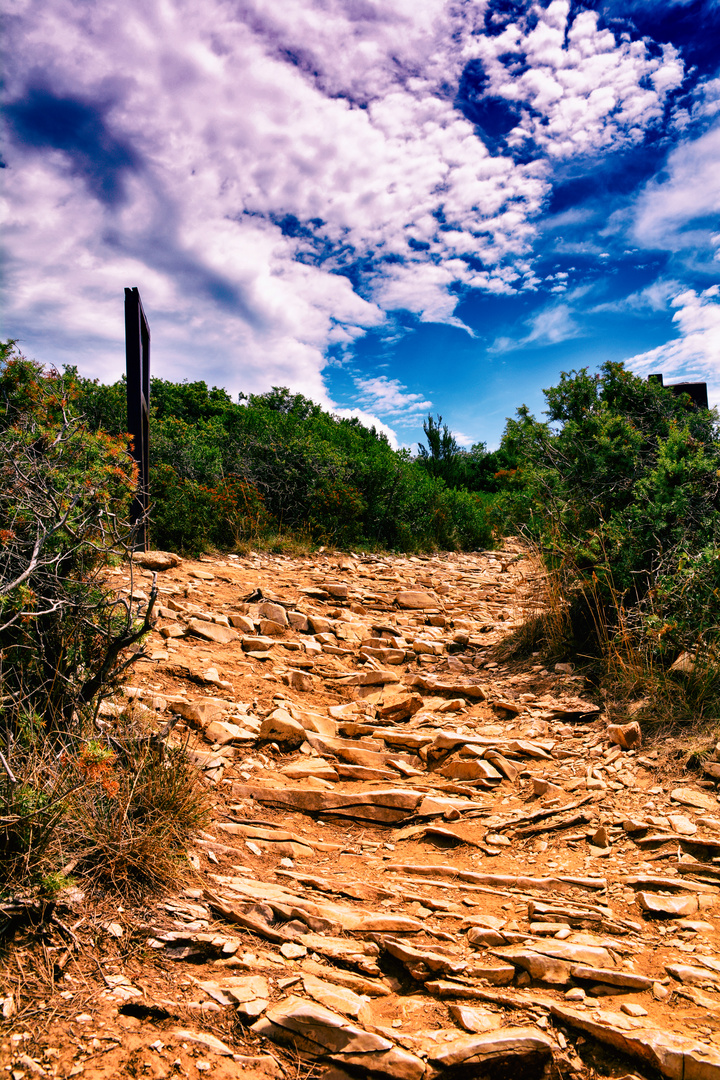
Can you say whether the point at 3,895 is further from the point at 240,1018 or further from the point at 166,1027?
the point at 240,1018

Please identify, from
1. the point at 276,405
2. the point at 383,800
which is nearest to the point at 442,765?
the point at 383,800

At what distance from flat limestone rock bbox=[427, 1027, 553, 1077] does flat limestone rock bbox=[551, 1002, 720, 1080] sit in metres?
0.15

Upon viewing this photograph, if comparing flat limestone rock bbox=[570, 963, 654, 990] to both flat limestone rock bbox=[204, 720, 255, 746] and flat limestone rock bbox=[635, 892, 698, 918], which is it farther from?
flat limestone rock bbox=[204, 720, 255, 746]

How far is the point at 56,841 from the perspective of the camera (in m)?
2.13

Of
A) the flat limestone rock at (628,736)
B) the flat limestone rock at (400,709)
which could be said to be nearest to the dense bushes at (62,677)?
the flat limestone rock at (400,709)

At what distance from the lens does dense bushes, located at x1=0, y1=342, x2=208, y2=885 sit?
2180mm

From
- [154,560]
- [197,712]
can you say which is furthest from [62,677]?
[154,560]

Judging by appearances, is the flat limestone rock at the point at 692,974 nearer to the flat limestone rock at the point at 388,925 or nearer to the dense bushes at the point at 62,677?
the flat limestone rock at the point at 388,925

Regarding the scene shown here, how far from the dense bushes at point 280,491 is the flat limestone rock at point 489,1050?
6947 millimetres

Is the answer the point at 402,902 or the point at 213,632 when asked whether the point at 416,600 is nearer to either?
the point at 213,632

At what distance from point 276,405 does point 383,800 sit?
52.5 ft

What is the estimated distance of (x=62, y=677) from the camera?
9.33 feet

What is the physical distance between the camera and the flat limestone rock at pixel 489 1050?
1716 mm

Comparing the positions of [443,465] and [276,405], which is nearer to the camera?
[276,405]
